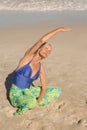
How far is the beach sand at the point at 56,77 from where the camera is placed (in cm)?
502

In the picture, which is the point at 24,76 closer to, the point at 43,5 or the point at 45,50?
the point at 45,50

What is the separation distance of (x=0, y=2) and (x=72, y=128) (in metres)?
13.8

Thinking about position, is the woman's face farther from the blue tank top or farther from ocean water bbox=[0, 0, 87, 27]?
ocean water bbox=[0, 0, 87, 27]

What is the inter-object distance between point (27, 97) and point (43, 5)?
40.8 ft

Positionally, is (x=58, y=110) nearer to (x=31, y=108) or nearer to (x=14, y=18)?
(x=31, y=108)

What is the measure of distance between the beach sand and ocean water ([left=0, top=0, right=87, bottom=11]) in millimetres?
5451

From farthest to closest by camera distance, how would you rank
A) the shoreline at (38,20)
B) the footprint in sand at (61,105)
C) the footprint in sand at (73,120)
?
the shoreline at (38,20), the footprint in sand at (61,105), the footprint in sand at (73,120)

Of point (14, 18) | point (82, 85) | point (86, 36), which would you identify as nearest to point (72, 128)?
point (82, 85)

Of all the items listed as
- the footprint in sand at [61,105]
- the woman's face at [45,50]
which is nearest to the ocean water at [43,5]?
the footprint in sand at [61,105]

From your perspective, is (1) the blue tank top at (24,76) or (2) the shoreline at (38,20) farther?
(2) the shoreline at (38,20)

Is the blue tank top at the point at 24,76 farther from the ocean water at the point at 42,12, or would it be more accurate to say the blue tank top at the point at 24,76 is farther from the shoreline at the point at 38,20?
the ocean water at the point at 42,12

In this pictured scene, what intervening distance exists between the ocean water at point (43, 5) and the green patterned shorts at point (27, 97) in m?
11.1

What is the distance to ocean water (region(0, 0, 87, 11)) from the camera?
1655 cm

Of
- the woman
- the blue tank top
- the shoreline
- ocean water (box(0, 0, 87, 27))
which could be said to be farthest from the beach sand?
ocean water (box(0, 0, 87, 27))
